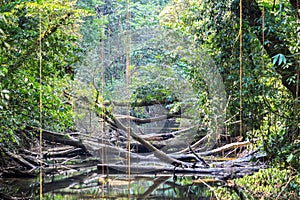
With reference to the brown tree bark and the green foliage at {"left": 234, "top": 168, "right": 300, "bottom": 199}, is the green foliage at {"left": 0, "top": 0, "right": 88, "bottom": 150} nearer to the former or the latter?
the brown tree bark

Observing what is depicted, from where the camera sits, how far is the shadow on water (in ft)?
6.89

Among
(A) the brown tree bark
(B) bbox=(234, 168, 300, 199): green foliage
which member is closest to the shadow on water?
(B) bbox=(234, 168, 300, 199): green foliage

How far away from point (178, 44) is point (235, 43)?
1.42 meters

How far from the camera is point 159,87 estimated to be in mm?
3600

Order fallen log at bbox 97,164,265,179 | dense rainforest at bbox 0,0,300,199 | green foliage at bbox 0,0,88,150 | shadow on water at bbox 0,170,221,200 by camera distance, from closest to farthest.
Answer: dense rainforest at bbox 0,0,300,199, green foliage at bbox 0,0,88,150, shadow on water at bbox 0,170,221,200, fallen log at bbox 97,164,265,179

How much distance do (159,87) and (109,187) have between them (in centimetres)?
137

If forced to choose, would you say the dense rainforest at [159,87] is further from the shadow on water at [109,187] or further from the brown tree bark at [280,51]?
the shadow on water at [109,187]

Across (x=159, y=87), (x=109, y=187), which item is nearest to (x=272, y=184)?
(x=109, y=187)

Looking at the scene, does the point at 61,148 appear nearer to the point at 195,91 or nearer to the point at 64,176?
the point at 64,176

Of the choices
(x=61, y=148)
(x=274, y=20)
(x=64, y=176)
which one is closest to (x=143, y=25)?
(x=61, y=148)

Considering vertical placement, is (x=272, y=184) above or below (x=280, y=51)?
below

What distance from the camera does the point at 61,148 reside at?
11.7 ft

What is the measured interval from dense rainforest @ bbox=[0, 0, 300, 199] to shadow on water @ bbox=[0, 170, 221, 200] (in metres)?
0.11

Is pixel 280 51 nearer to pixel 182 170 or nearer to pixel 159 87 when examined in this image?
Result: pixel 182 170
